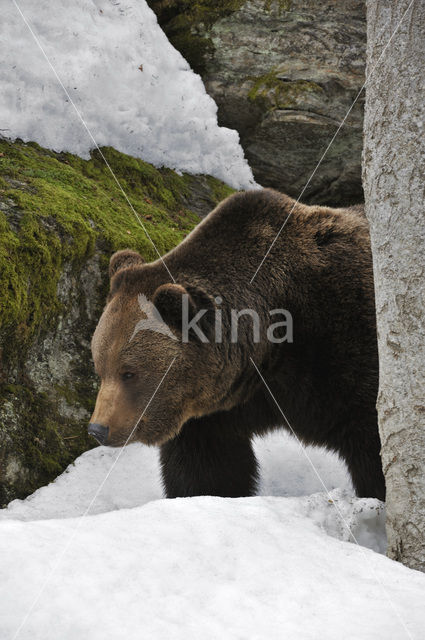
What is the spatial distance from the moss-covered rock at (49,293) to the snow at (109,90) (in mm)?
573

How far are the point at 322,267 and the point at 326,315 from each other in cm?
34

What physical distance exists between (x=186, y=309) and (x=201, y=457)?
4.20 feet

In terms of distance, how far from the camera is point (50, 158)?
230 inches

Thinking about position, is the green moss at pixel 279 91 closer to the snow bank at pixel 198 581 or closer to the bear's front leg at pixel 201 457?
the bear's front leg at pixel 201 457

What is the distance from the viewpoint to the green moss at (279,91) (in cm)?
752

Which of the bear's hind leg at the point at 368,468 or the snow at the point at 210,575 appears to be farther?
the bear's hind leg at the point at 368,468

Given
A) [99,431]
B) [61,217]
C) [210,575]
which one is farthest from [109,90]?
[210,575]

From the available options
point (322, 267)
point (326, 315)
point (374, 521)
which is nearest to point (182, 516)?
point (374, 521)

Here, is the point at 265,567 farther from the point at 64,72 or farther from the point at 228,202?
the point at 64,72

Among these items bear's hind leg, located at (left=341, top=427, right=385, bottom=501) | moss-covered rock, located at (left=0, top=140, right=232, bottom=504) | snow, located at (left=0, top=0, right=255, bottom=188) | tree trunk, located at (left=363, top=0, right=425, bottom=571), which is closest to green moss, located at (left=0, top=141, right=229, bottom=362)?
moss-covered rock, located at (left=0, top=140, right=232, bottom=504)

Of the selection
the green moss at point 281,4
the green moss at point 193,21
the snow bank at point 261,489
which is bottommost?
the snow bank at point 261,489

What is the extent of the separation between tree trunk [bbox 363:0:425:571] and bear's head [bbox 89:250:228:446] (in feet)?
4.30

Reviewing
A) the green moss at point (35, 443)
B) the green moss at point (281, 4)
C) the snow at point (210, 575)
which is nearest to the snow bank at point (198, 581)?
the snow at point (210, 575)

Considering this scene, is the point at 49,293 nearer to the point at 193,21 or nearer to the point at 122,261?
the point at 122,261
